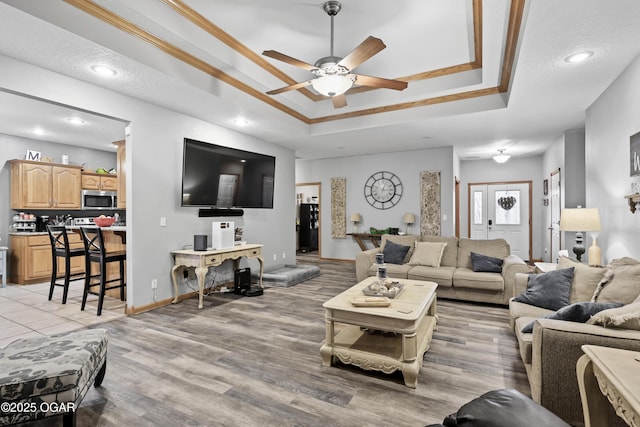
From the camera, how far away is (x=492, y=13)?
2.54 m

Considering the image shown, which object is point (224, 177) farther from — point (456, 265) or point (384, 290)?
point (456, 265)

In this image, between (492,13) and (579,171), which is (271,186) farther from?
(579,171)

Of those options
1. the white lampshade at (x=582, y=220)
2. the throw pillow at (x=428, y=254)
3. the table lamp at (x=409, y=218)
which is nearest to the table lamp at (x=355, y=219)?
the table lamp at (x=409, y=218)

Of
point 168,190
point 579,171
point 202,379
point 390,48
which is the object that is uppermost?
point 390,48

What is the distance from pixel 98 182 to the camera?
668 centimetres

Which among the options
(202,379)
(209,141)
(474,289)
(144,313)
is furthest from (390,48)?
(144,313)

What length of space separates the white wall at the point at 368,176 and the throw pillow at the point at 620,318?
4970mm

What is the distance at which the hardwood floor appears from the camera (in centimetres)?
193

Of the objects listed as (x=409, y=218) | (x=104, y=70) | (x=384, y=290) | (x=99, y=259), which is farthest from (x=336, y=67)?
(x=409, y=218)

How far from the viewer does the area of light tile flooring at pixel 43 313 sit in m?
3.35

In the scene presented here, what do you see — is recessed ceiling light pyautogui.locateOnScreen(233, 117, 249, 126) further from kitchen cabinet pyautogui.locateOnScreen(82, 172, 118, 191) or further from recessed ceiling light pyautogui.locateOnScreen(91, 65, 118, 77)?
kitchen cabinet pyautogui.locateOnScreen(82, 172, 118, 191)

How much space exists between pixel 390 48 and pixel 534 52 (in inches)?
57.1

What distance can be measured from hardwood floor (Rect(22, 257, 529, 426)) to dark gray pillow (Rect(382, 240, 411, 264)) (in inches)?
52.9

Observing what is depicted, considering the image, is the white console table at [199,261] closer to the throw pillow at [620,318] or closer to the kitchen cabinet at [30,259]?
the kitchen cabinet at [30,259]
